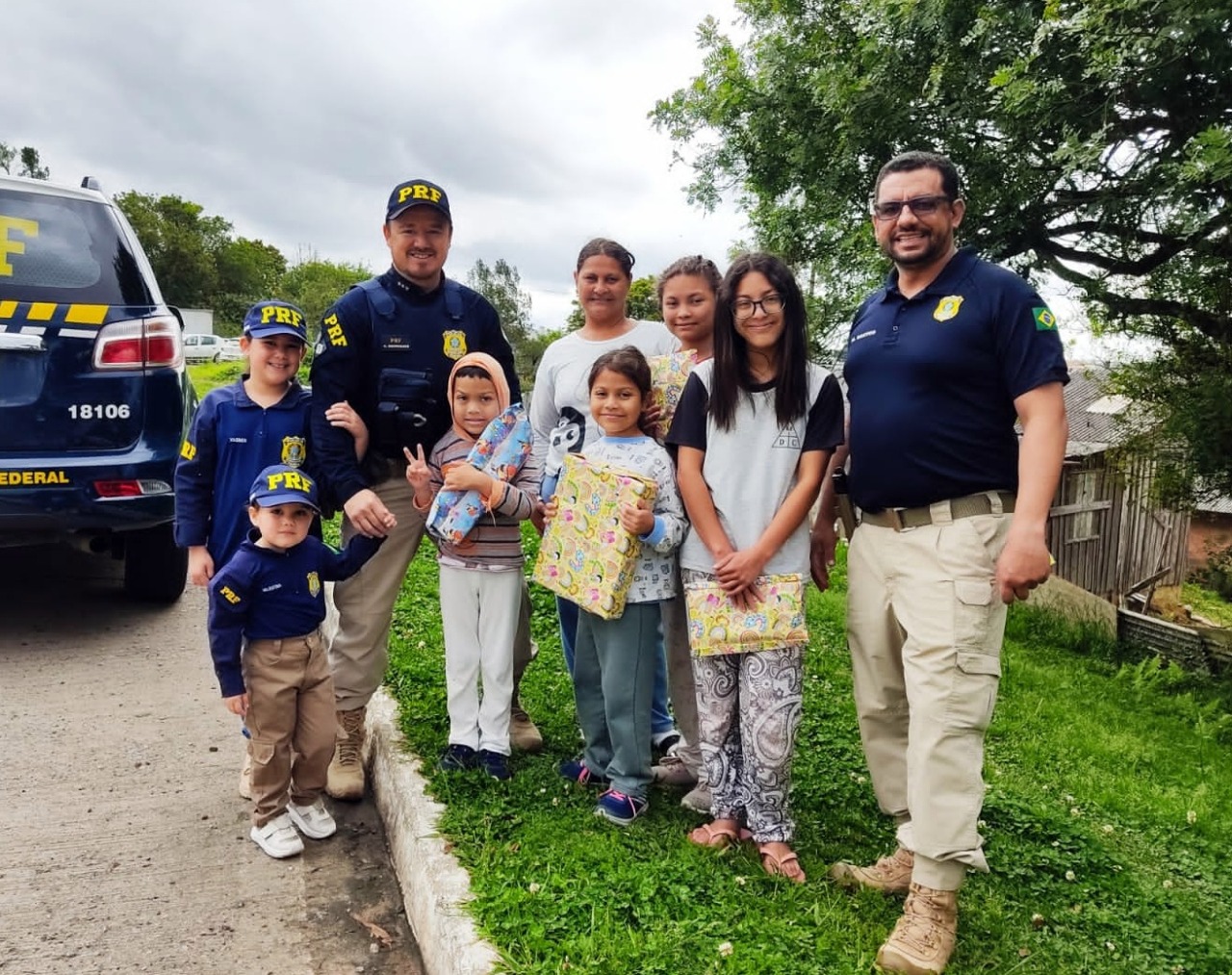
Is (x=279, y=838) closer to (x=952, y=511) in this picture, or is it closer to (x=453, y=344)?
(x=453, y=344)

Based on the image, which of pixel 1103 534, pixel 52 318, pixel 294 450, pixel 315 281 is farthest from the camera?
pixel 315 281

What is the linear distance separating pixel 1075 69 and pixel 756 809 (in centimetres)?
477

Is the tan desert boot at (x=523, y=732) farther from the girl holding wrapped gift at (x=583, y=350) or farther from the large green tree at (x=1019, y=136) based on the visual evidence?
the large green tree at (x=1019, y=136)

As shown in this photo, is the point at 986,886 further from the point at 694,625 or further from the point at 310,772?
the point at 310,772

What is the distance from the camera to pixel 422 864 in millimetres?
2863

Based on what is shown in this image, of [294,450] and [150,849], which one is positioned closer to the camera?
[150,849]

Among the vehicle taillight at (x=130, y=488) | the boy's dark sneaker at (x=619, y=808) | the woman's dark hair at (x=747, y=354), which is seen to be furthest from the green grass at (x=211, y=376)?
the woman's dark hair at (x=747, y=354)

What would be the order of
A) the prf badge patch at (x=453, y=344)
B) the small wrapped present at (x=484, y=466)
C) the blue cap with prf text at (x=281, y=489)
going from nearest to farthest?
the blue cap with prf text at (x=281, y=489), the small wrapped present at (x=484, y=466), the prf badge patch at (x=453, y=344)

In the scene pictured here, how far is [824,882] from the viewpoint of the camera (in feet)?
9.62

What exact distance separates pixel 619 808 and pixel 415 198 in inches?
90.7

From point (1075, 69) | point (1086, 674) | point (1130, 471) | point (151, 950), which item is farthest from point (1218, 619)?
point (151, 950)

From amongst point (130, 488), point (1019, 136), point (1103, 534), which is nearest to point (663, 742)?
point (130, 488)

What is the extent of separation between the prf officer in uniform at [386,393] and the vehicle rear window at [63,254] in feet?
6.32

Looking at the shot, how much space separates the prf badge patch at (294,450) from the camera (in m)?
3.46
